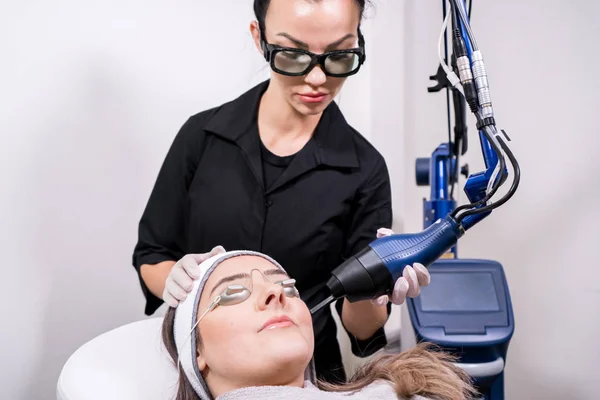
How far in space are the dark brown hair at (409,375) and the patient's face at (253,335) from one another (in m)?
0.07

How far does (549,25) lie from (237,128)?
107 cm

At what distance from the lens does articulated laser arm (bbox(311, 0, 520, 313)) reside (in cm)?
96

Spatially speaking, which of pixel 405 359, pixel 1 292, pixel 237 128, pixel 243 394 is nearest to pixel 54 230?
pixel 1 292

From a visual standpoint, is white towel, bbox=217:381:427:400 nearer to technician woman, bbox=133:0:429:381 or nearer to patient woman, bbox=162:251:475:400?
patient woman, bbox=162:251:475:400

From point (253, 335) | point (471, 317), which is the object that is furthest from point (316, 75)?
point (471, 317)

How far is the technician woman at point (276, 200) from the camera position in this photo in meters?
1.33

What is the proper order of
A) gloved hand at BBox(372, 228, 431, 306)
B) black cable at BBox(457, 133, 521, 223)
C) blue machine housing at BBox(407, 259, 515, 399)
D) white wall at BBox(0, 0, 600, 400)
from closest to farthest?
black cable at BBox(457, 133, 521, 223) → gloved hand at BBox(372, 228, 431, 306) → blue machine housing at BBox(407, 259, 515, 399) → white wall at BBox(0, 0, 600, 400)

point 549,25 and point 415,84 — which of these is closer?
→ point 549,25

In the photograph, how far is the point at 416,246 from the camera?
3.32ft

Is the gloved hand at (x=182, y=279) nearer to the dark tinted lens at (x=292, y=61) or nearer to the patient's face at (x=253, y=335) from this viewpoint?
the patient's face at (x=253, y=335)

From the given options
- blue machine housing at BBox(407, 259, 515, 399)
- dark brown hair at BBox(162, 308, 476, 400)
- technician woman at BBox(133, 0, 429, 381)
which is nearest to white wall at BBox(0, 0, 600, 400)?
technician woman at BBox(133, 0, 429, 381)

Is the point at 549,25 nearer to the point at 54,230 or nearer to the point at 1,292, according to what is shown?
the point at 54,230

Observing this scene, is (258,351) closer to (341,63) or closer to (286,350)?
(286,350)

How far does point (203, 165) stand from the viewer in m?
1.37
